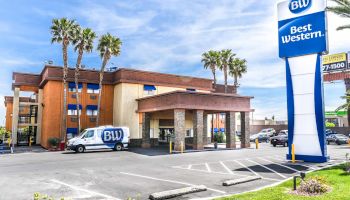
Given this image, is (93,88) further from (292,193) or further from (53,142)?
(292,193)

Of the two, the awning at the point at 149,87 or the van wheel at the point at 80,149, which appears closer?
the van wheel at the point at 80,149

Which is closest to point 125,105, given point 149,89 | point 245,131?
point 149,89

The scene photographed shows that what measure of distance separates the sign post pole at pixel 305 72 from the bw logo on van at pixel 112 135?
16.8m

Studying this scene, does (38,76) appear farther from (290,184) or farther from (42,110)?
(290,184)

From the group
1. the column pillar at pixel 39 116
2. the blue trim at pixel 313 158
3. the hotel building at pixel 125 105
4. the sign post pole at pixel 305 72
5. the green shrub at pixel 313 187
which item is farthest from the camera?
the column pillar at pixel 39 116

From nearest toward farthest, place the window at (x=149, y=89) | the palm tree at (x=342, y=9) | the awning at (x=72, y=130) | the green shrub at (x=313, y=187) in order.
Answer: the green shrub at (x=313, y=187)
the palm tree at (x=342, y=9)
the awning at (x=72, y=130)
the window at (x=149, y=89)

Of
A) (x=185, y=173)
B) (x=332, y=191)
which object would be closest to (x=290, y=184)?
(x=332, y=191)

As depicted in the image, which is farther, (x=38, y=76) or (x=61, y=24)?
(x=38, y=76)

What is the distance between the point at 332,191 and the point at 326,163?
8.70 m

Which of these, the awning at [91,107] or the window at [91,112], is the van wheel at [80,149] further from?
the awning at [91,107]

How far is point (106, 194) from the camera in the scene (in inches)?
421

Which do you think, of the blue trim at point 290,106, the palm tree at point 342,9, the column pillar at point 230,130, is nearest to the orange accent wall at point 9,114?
the column pillar at point 230,130

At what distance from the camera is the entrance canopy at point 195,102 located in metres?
28.4

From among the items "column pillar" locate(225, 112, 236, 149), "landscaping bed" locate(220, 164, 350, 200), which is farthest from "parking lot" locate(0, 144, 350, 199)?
"column pillar" locate(225, 112, 236, 149)
